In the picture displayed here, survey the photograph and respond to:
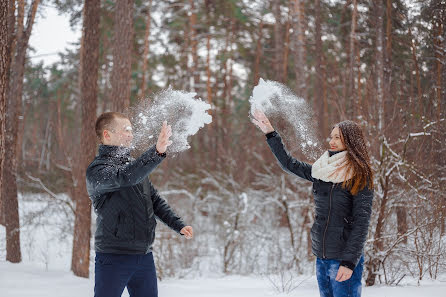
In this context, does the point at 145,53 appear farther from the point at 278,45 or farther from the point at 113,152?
the point at 113,152

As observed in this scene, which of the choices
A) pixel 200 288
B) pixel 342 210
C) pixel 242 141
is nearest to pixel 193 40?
pixel 242 141

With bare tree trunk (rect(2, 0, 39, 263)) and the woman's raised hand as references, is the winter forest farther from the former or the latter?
the woman's raised hand

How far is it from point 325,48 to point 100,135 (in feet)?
57.1

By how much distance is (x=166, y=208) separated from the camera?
314cm

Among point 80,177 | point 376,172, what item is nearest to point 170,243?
point 80,177

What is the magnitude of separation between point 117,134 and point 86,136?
20.1 feet

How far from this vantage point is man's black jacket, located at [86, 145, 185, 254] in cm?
261

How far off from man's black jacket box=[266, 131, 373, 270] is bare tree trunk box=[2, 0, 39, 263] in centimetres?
859

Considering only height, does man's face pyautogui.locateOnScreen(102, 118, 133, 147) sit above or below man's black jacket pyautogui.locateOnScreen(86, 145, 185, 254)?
above

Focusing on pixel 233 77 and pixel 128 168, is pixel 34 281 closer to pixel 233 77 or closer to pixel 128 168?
pixel 128 168

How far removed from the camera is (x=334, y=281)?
2.95m

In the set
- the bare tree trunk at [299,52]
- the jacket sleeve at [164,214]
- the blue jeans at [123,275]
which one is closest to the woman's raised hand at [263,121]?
the jacket sleeve at [164,214]

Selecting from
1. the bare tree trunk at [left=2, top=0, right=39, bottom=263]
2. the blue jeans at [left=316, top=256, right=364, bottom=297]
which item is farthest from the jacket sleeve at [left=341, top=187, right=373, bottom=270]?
the bare tree trunk at [left=2, top=0, right=39, bottom=263]

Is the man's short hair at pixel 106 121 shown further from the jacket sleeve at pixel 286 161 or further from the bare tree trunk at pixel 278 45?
the bare tree trunk at pixel 278 45
